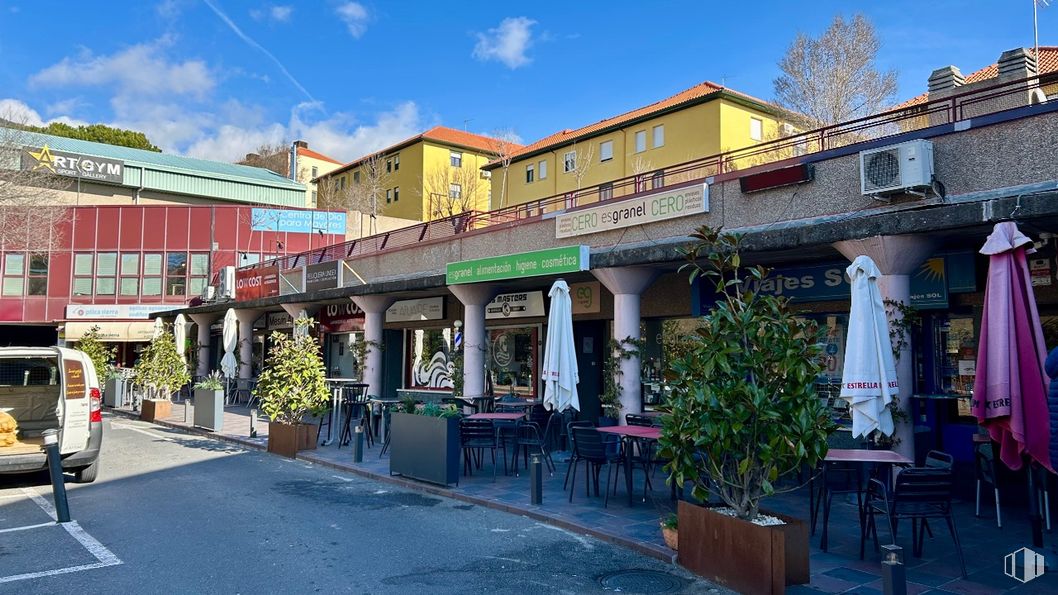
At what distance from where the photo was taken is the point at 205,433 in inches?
649

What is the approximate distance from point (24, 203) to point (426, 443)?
24.9 metres

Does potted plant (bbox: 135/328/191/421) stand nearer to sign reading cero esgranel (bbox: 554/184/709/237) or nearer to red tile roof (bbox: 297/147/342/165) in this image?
sign reading cero esgranel (bbox: 554/184/709/237)

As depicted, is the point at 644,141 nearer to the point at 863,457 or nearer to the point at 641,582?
the point at 863,457

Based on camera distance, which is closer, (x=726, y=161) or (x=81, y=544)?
(x=81, y=544)

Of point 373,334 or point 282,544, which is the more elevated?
point 373,334

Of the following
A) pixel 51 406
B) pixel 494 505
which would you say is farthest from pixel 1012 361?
pixel 51 406

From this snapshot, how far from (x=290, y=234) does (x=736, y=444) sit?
34.5 m

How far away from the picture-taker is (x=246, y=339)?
25703mm

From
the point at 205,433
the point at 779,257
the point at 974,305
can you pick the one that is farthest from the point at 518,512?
the point at 205,433

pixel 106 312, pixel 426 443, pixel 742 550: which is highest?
pixel 106 312

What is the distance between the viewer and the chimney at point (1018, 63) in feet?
43.0

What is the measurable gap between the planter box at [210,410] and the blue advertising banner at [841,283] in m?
10.8

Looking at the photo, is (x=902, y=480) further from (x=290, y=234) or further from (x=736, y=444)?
(x=290, y=234)

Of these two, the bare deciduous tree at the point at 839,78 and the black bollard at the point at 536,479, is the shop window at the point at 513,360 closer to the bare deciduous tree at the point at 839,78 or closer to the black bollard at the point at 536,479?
the black bollard at the point at 536,479
